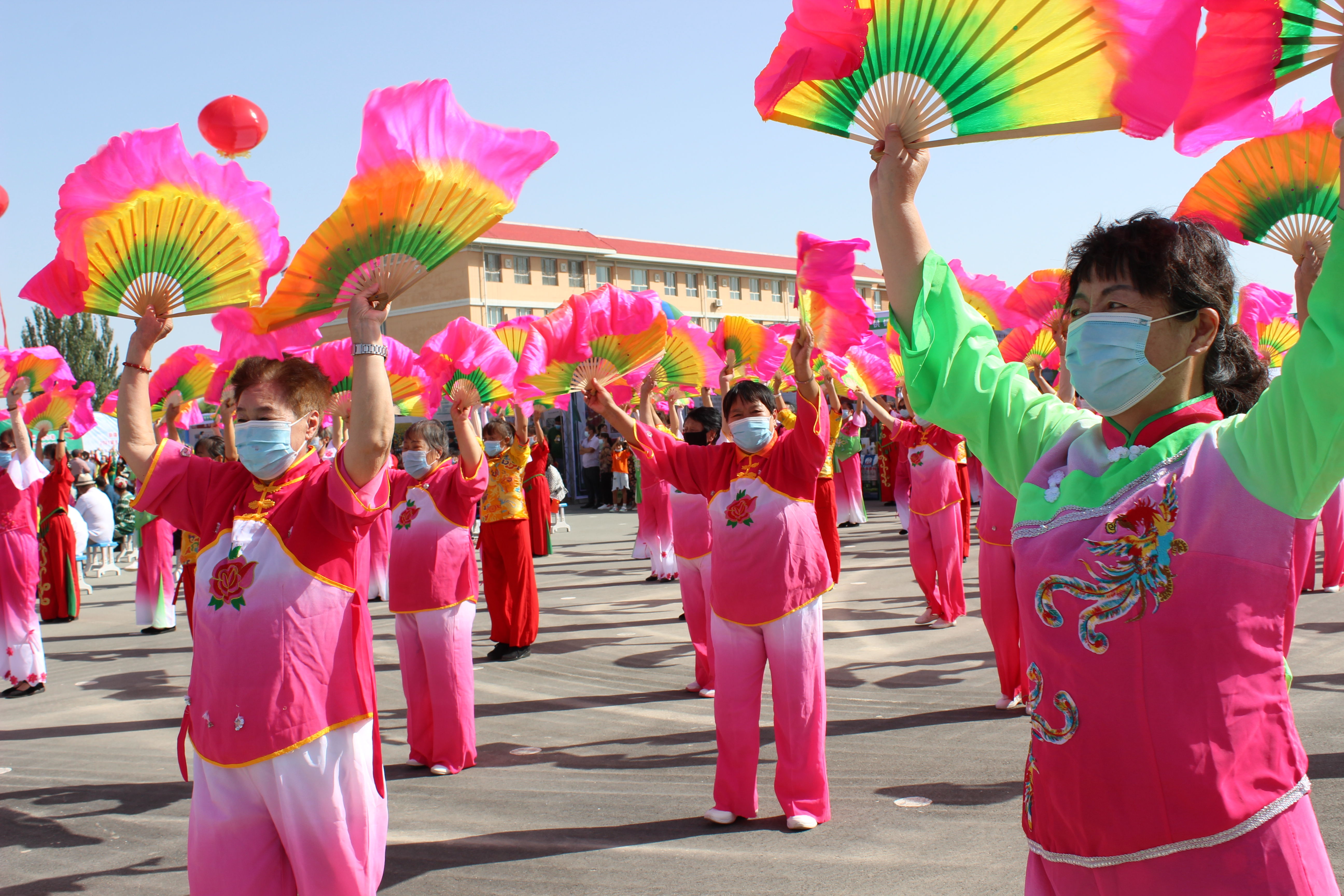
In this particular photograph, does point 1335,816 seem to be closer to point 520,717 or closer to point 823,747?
point 823,747

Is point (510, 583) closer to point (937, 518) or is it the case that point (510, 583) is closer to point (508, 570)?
point (508, 570)

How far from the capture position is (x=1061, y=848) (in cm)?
174

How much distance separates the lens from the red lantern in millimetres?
4043

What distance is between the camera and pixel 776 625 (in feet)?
15.2

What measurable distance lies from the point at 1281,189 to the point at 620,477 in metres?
21.4

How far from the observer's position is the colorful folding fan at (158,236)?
→ 3.20 meters

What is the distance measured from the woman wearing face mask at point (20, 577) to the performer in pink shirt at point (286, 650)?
6026 millimetres

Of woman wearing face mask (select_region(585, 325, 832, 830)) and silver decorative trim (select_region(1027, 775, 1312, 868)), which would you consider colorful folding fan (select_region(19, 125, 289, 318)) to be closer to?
woman wearing face mask (select_region(585, 325, 832, 830))

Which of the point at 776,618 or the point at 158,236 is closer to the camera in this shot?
the point at 158,236

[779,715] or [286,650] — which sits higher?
[286,650]

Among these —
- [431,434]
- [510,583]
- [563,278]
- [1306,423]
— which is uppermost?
[563,278]

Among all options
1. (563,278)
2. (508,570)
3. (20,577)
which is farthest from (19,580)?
(563,278)

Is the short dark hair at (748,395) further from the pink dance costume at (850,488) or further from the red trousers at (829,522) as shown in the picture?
the pink dance costume at (850,488)

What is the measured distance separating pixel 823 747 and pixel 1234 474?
10.9 feet
